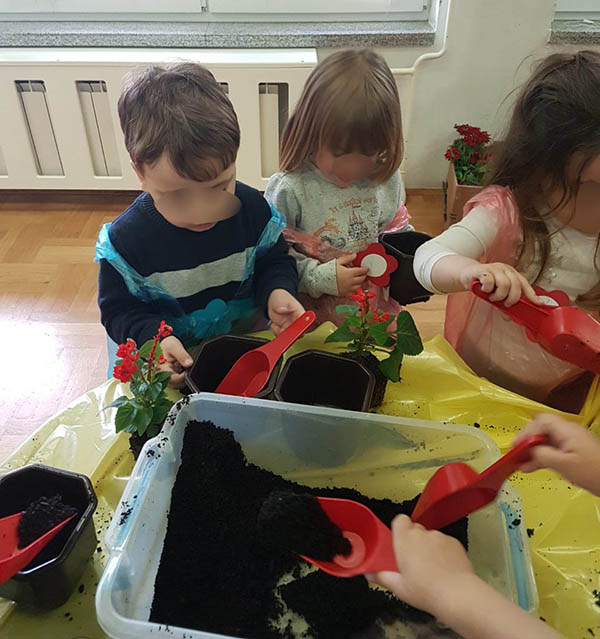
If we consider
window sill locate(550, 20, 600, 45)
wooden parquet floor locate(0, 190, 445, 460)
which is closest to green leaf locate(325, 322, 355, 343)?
wooden parquet floor locate(0, 190, 445, 460)

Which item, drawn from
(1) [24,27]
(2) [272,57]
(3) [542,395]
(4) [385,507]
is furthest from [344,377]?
(1) [24,27]

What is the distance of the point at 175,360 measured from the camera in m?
0.79

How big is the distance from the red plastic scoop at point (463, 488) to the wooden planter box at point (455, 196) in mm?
1552

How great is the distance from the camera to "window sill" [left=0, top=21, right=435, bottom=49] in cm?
207

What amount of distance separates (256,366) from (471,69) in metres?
1.83

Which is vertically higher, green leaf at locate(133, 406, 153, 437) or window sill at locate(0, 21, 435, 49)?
window sill at locate(0, 21, 435, 49)

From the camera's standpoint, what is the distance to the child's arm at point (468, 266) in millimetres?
720

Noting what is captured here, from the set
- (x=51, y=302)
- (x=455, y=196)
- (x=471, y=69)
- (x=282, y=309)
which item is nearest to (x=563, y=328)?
(x=282, y=309)

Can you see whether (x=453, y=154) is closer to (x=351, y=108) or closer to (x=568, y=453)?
(x=351, y=108)

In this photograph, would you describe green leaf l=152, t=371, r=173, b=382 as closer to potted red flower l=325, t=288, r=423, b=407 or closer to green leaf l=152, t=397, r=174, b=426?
green leaf l=152, t=397, r=174, b=426

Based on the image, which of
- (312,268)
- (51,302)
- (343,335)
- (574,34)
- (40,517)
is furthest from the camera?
(574,34)

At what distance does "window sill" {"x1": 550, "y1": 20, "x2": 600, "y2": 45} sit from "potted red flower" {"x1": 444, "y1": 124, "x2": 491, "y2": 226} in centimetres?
40

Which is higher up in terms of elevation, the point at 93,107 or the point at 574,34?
the point at 574,34

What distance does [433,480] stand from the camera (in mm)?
610
